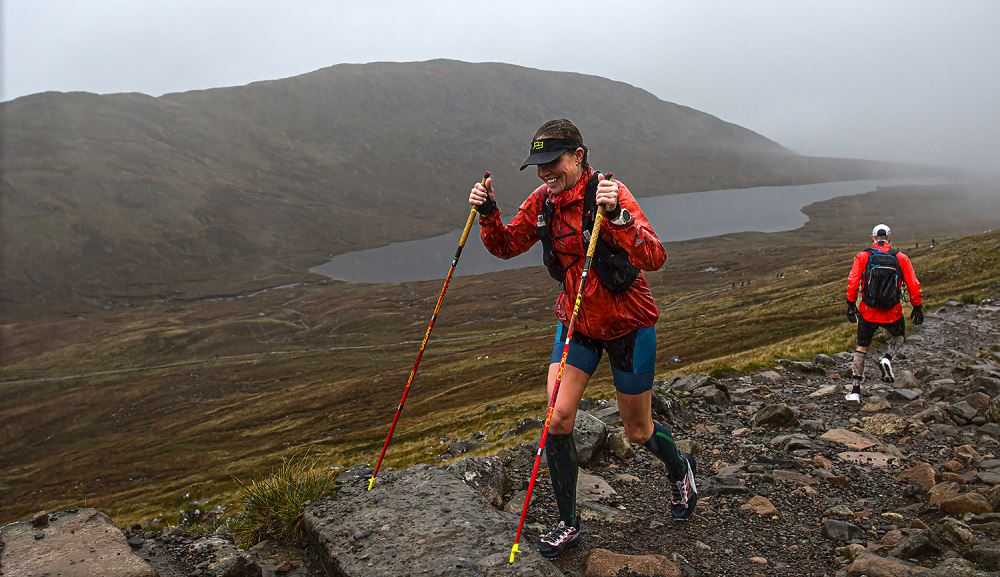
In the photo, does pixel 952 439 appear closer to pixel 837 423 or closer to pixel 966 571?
pixel 837 423

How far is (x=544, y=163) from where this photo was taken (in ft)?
21.8

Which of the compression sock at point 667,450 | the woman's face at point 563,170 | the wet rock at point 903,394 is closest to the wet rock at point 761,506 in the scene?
the compression sock at point 667,450

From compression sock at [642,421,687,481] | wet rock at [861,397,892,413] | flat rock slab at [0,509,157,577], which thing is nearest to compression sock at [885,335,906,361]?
wet rock at [861,397,892,413]

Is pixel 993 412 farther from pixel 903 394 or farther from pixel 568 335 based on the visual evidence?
pixel 568 335

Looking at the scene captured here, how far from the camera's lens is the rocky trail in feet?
20.7

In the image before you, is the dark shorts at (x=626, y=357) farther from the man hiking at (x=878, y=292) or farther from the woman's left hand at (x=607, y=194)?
the man hiking at (x=878, y=292)

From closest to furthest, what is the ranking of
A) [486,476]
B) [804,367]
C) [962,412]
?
[486,476] → [962,412] → [804,367]

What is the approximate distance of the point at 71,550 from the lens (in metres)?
6.23

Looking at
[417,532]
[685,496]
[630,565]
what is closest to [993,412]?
[685,496]

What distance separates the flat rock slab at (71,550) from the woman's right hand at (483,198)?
4.95 meters

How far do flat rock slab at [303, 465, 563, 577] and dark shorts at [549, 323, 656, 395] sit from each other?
1.87m

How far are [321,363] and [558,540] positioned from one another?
10073cm

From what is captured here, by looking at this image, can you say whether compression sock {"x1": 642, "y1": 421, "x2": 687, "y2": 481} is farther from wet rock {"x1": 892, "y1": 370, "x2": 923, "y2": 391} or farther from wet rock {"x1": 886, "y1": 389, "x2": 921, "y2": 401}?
wet rock {"x1": 892, "y1": 370, "x2": 923, "y2": 391}

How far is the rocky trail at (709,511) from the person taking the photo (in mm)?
6316
